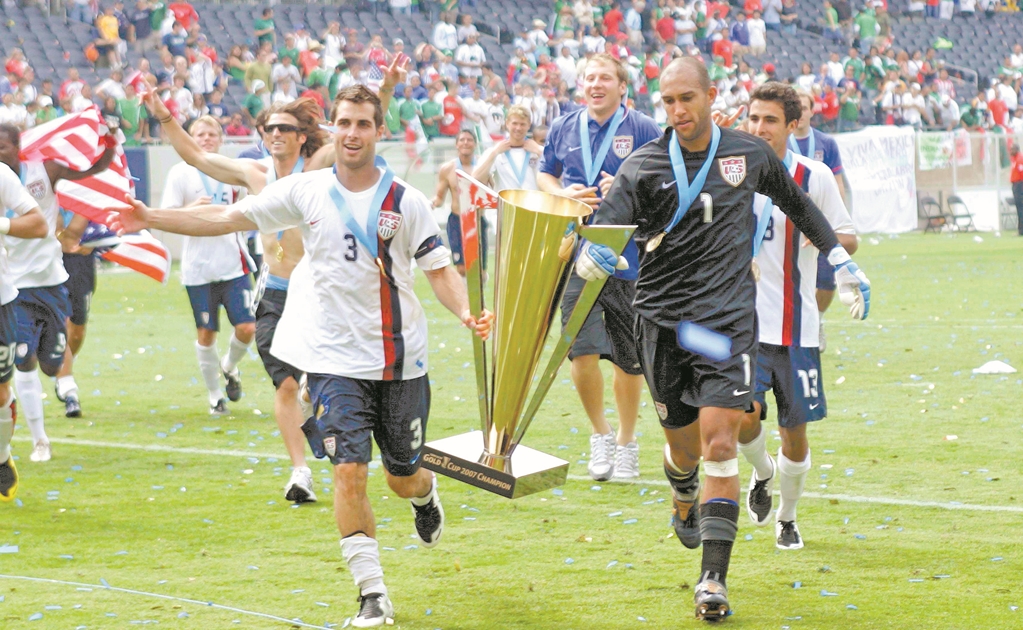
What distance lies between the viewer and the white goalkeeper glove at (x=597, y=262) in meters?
5.18

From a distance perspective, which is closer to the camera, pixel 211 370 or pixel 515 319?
pixel 515 319

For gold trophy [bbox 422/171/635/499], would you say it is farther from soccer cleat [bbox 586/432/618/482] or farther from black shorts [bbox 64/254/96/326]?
black shorts [bbox 64/254/96/326]

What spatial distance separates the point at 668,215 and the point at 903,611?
1.70 metres

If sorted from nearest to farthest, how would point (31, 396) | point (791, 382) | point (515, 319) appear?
point (515, 319)
point (791, 382)
point (31, 396)

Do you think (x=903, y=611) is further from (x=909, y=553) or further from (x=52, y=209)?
(x=52, y=209)

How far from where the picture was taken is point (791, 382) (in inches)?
240

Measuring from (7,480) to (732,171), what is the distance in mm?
4223

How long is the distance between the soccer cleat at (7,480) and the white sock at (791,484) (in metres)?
3.93

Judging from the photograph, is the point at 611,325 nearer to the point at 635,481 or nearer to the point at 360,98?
the point at 635,481

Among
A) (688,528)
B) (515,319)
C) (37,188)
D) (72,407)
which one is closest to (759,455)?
(688,528)

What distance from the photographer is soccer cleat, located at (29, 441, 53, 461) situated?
8.58 metres

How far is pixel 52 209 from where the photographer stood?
29.0 feet

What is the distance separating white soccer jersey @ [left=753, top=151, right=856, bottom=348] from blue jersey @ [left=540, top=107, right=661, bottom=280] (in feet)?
4.69

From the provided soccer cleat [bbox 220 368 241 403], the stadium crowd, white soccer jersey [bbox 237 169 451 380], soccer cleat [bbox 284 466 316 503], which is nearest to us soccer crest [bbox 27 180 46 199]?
soccer cleat [bbox 220 368 241 403]
